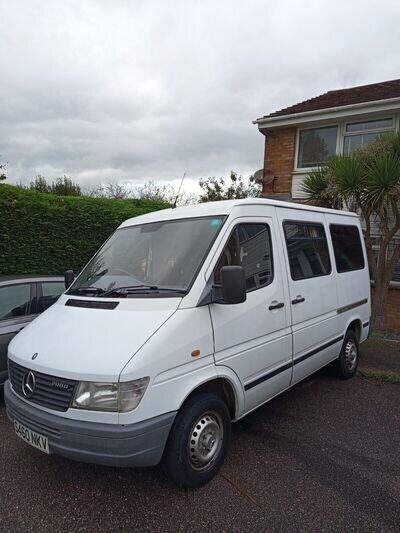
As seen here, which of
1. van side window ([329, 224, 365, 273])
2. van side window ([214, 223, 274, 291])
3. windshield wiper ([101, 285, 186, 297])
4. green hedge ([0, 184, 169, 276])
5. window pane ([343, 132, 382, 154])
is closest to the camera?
windshield wiper ([101, 285, 186, 297])

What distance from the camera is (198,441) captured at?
2590 mm

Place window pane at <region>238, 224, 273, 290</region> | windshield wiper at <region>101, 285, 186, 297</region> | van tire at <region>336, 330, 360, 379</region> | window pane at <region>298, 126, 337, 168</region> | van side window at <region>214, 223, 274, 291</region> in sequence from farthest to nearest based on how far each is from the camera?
window pane at <region>298, 126, 337, 168</region> → van tire at <region>336, 330, 360, 379</region> → window pane at <region>238, 224, 273, 290</region> → van side window at <region>214, 223, 274, 291</region> → windshield wiper at <region>101, 285, 186, 297</region>

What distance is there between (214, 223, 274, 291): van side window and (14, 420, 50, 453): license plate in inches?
63.5

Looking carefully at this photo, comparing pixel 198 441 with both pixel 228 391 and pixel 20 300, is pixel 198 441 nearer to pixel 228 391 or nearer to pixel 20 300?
pixel 228 391


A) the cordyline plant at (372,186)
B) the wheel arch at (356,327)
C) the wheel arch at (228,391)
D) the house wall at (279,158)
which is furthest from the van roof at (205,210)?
the house wall at (279,158)

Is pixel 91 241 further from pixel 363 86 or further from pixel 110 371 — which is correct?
pixel 363 86

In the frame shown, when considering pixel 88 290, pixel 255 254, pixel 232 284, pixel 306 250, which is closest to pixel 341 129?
pixel 306 250

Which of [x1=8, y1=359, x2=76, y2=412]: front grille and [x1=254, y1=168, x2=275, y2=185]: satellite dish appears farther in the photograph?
[x1=254, y1=168, x2=275, y2=185]: satellite dish

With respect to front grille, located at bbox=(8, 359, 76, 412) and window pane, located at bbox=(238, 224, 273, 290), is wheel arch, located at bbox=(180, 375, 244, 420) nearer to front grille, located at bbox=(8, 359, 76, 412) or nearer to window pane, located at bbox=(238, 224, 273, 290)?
window pane, located at bbox=(238, 224, 273, 290)

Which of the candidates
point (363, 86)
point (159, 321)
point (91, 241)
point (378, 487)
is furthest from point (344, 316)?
point (363, 86)

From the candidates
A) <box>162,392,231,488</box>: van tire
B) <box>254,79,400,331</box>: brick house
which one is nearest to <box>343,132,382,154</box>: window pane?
<box>254,79,400,331</box>: brick house

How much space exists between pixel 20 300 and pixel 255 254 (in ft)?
10.0

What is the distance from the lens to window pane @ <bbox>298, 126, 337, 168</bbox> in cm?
1030

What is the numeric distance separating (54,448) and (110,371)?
2.22 feet
